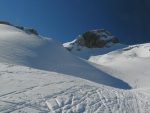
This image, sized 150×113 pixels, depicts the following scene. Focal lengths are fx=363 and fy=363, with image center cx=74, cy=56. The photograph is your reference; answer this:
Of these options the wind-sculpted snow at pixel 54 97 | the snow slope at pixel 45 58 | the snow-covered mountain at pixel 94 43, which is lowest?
the wind-sculpted snow at pixel 54 97

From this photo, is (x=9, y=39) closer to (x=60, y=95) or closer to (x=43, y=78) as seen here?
(x=43, y=78)

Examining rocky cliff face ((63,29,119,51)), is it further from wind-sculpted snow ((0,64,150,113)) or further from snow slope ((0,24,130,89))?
wind-sculpted snow ((0,64,150,113))

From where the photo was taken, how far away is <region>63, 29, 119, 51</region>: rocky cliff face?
5547 cm

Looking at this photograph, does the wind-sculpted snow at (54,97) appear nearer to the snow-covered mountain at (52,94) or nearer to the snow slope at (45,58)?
the snow-covered mountain at (52,94)

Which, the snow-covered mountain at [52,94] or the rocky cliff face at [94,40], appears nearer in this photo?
the snow-covered mountain at [52,94]

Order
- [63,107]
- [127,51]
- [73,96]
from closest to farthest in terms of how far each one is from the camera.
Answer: [63,107] → [73,96] → [127,51]

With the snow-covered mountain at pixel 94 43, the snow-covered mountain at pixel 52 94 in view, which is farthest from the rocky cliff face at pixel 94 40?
the snow-covered mountain at pixel 52 94

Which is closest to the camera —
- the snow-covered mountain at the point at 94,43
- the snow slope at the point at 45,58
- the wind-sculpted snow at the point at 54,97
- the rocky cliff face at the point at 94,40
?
the wind-sculpted snow at the point at 54,97

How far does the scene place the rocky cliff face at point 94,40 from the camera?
55.5 m

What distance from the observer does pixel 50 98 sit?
29.3ft

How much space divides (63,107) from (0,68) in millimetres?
4198

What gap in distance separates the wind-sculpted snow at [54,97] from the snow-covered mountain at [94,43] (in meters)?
37.1

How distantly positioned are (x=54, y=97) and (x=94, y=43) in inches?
1887

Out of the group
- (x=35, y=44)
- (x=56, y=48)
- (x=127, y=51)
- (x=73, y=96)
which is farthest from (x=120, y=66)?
(x=73, y=96)
